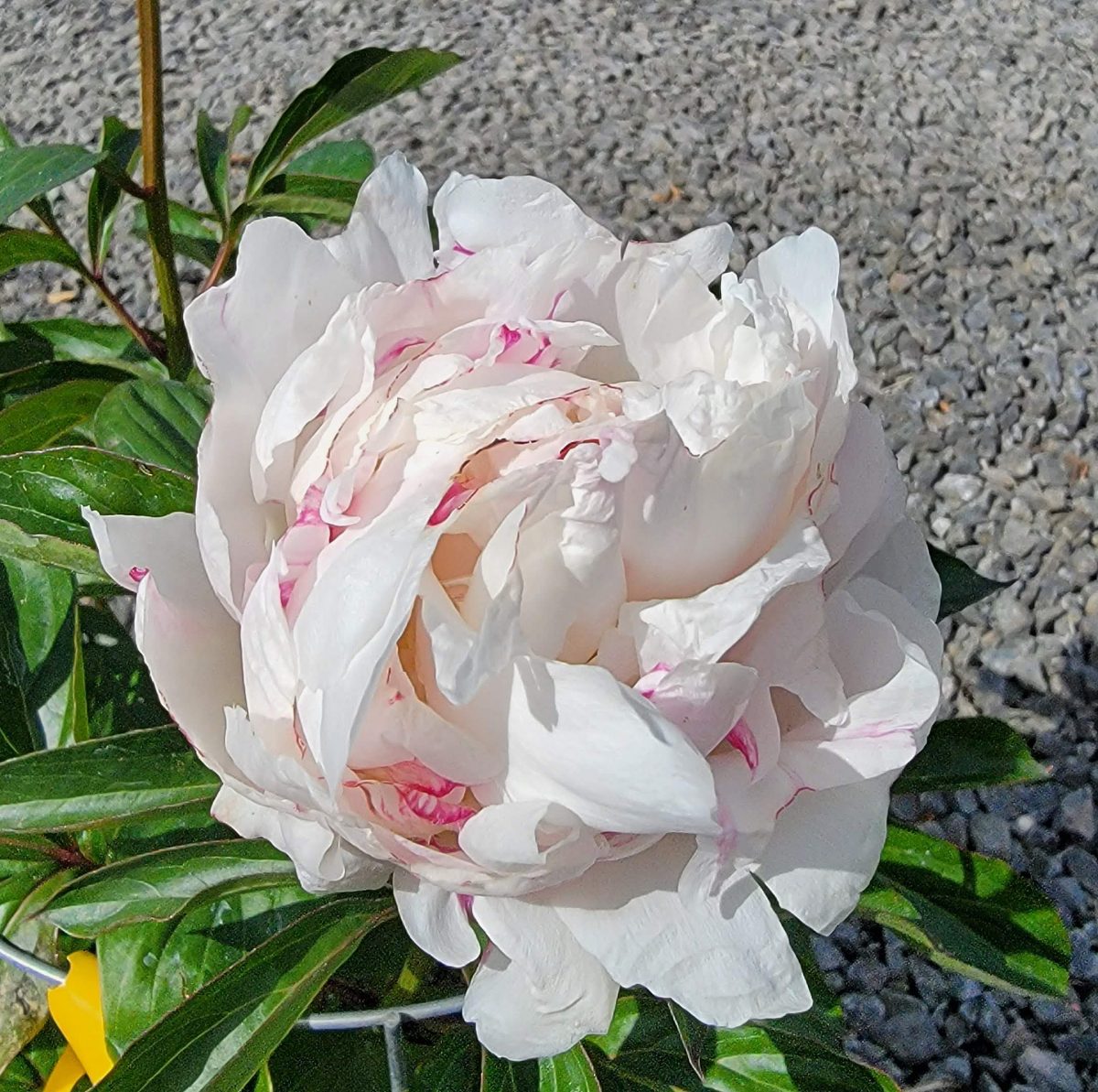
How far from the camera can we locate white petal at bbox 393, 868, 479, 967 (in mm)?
435

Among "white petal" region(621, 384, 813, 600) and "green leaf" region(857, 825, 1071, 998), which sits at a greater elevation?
"white petal" region(621, 384, 813, 600)

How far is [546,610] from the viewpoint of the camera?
41 cm

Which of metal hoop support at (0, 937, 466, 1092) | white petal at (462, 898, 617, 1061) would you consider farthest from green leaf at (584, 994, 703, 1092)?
white petal at (462, 898, 617, 1061)

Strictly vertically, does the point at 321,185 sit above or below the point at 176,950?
above

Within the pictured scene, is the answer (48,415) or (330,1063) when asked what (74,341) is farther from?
(330,1063)

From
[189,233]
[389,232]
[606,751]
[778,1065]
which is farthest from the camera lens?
[189,233]

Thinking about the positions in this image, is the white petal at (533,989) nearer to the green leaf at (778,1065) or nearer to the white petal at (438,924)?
the white petal at (438,924)

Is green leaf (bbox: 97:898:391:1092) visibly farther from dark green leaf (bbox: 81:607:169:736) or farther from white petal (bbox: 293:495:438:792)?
dark green leaf (bbox: 81:607:169:736)

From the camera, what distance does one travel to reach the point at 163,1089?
0.50m

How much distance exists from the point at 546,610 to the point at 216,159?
2.69 feet

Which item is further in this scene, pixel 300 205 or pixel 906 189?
pixel 906 189

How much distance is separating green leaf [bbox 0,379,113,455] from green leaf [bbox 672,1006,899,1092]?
59cm

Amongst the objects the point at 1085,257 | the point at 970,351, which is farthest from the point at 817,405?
the point at 1085,257

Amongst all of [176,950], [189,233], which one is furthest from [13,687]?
[189,233]
